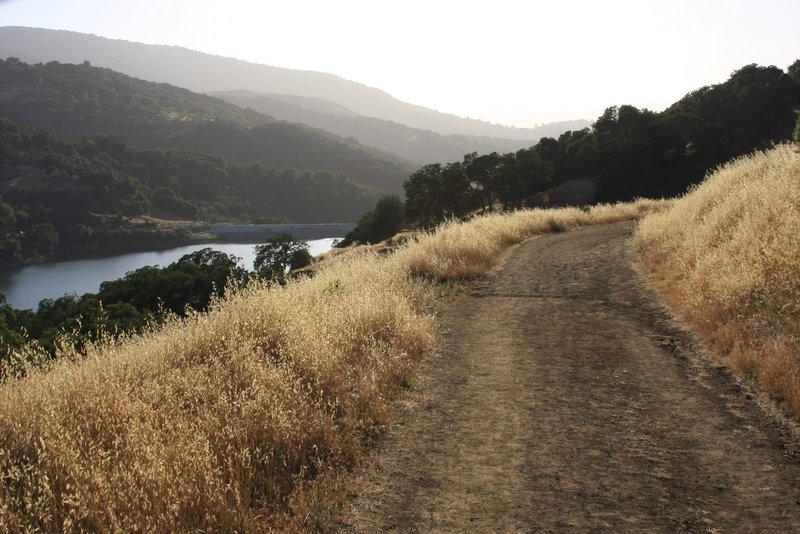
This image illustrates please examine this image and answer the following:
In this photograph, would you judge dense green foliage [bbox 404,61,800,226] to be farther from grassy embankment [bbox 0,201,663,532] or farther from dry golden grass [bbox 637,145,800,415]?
grassy embankment [bbox 0,201,663,532]

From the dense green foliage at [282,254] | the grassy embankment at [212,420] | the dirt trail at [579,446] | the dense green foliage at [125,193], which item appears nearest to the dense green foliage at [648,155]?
the dense green foliage at [282,254]

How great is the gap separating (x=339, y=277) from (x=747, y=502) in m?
8.68

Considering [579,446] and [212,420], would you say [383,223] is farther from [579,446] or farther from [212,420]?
[579,446]

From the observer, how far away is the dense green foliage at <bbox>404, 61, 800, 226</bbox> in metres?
57.2

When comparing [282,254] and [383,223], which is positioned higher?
[383,223]

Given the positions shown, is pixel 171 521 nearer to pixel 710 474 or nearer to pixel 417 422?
pixel 417 422

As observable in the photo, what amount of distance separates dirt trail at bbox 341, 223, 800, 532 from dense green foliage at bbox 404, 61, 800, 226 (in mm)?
51179

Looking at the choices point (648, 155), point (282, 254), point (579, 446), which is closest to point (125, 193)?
point (282, 254)

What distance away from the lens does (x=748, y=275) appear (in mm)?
7043

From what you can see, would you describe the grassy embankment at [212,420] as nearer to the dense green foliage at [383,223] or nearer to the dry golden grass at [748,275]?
the dry golden grass at [748,275]

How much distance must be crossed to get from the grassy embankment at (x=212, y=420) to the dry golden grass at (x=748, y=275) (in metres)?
3.79

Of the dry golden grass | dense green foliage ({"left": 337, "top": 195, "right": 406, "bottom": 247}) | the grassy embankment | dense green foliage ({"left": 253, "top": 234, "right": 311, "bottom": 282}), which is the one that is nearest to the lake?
dense green foliage ({"left": 253, "top": 234, "right": 311, "bottom": 282})

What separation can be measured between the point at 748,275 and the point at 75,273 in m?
83.1

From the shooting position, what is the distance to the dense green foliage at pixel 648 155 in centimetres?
5716
